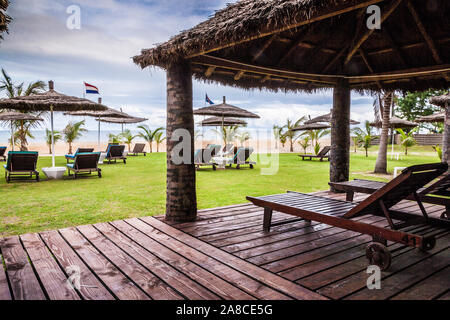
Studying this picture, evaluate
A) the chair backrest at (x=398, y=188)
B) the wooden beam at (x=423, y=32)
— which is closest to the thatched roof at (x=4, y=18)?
the chair backrest at (x=398, y=188)

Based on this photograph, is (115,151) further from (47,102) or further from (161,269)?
(161,269)

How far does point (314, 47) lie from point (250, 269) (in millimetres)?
4496

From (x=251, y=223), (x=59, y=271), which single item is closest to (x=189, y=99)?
(x=251, y=223)

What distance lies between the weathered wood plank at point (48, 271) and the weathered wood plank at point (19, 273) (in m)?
0.05

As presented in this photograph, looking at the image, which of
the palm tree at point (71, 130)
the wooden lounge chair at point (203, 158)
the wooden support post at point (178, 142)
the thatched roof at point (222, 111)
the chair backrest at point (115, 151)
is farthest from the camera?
the palm tree at point (71, 130)

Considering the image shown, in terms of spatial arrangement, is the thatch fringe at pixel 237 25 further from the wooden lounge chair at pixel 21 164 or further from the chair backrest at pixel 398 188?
the wooden lounge chair at pixel 21 164

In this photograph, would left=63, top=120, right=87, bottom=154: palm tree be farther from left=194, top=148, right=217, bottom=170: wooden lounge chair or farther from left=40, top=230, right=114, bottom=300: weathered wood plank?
left=40, top=230, right=114, bottom=300: weathered wood plank

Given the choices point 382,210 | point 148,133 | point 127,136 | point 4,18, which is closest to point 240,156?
point 382,210

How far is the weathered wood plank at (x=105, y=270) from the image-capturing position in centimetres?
201

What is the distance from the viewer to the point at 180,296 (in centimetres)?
197

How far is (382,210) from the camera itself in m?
2.68

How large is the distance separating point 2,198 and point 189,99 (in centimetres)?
490

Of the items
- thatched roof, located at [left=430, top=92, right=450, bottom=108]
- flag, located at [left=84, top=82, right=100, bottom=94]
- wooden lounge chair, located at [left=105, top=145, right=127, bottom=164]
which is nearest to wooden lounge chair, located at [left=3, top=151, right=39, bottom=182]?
flag, located at [left=84, top=82, right=100, bottom=94]

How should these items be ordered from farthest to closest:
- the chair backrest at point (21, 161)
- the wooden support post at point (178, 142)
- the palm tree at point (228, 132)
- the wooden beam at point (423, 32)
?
the palm tree at point (228, 132) → the chair backrest at point (21, 161) → the wooden beam at point (423, 32) → the wooden support post at point (178, 142)
